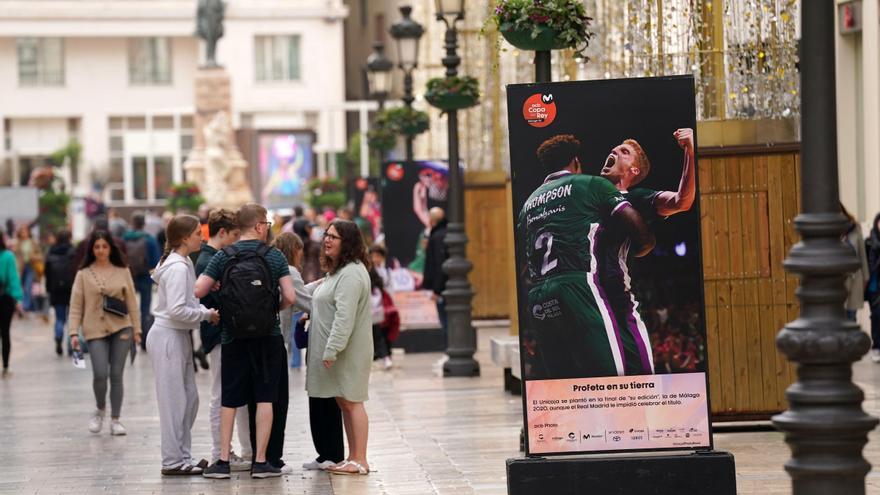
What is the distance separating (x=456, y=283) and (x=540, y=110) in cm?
1054

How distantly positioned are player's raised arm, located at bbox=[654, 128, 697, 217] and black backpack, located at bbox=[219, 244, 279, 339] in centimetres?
324

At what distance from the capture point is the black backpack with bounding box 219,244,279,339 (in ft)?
40.2

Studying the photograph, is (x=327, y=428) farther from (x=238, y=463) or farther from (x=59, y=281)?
(x=59, y=281)

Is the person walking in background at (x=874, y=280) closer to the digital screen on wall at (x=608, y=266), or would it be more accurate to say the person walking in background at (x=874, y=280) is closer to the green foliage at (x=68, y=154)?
the digital screen on wall at (x=608, y=266)

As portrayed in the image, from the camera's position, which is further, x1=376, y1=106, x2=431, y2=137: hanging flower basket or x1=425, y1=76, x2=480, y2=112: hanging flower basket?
x1=376, y1=106, x2=431, y2=137: hanging flower basket

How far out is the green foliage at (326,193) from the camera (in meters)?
56.0

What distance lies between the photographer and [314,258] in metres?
22.3

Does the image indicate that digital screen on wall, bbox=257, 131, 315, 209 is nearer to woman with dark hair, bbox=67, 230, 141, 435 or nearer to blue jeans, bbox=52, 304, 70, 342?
blue jeans, bbox=52, 304, 70, 342

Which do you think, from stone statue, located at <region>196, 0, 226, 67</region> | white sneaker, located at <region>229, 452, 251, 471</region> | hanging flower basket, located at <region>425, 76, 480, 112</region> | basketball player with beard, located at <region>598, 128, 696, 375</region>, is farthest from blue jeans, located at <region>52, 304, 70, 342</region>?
stone statue, located at <region>196, 0, 226, 67</region>

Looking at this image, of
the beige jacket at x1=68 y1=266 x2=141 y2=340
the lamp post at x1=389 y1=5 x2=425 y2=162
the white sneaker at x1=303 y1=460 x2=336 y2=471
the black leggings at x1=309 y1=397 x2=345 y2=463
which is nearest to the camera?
the black leggings at x1=309 y1=397 x2=345 y2=463

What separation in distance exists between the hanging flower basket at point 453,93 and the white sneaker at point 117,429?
6.53m

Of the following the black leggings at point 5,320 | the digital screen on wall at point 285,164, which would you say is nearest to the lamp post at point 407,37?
the black leggings at point 5,320

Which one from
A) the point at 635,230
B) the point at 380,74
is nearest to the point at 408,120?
the point at 380,74

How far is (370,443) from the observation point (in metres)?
14.6
